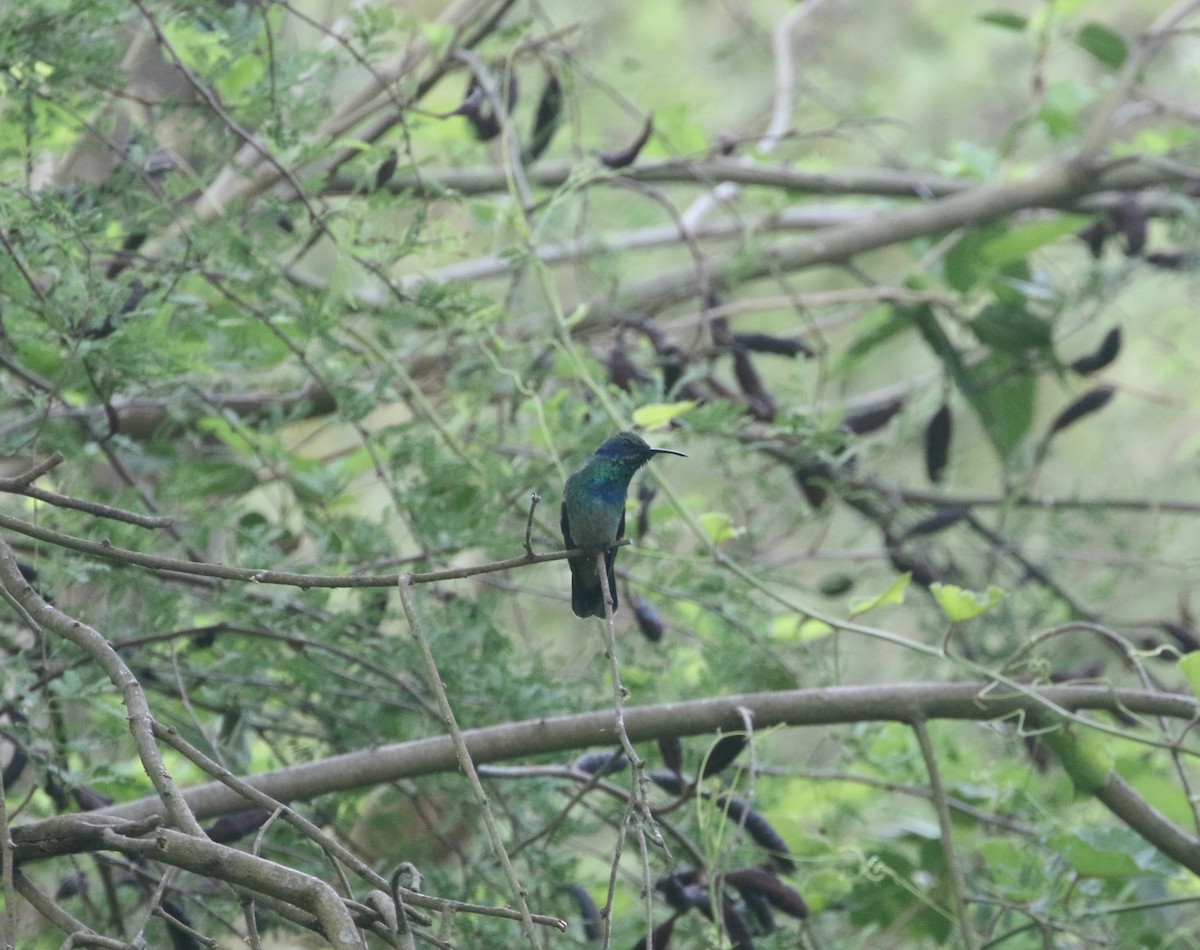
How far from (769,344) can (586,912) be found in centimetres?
129

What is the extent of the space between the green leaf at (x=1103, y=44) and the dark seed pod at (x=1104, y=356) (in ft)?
3.20

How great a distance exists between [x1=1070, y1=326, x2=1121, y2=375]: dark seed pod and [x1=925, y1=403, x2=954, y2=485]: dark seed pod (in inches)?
16.7

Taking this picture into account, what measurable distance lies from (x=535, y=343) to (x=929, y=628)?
1.37m

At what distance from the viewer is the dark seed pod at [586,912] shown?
2.23 meters

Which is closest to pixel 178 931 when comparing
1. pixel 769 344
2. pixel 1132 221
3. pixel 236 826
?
pixel 236 826

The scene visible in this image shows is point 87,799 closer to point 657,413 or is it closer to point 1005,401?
point 657,413

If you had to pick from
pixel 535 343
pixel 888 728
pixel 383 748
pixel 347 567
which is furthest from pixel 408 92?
pixel 888 728

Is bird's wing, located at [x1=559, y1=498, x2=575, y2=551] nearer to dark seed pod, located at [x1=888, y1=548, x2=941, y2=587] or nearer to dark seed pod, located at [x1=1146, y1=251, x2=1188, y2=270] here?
dark seed pod, located at [x1=888, y1=548, x2=941, y2=587]

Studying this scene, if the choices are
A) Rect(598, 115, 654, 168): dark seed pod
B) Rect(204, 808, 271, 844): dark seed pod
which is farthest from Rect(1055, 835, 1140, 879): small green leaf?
Rect(598, 115, 654, 168): dark seed pod

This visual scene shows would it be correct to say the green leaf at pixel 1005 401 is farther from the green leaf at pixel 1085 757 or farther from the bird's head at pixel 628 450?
the bird's head at pixel 628 450

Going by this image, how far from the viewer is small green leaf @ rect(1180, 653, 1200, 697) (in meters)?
1.78

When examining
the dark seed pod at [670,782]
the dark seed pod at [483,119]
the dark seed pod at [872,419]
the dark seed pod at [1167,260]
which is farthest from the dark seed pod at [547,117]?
the dark seed pod at [1167,260]

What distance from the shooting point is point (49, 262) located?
1923 millimetres

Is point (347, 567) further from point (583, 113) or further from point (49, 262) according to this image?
point (583, 113)
